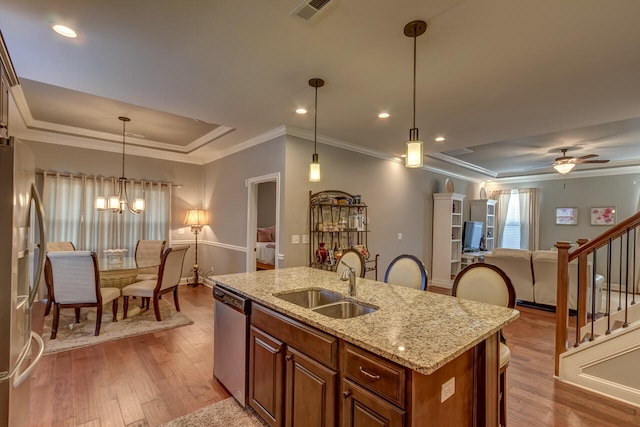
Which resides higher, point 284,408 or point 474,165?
point 474,165

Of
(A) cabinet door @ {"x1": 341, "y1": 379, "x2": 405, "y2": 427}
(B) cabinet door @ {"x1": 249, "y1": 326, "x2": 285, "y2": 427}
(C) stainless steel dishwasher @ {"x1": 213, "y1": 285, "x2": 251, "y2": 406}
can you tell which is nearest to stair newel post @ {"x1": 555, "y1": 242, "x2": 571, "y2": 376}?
(A) cabinet door @ {"x1": 341, "y1": 379, "x2": 405, "y2": 427}

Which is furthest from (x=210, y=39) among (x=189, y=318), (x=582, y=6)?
(x=189, y=318)

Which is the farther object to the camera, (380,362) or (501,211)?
(501,211)

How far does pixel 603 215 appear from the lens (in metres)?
6.94

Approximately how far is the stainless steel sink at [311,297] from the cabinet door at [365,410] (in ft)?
2.83

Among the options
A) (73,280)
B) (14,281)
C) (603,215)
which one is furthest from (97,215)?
(603,215)

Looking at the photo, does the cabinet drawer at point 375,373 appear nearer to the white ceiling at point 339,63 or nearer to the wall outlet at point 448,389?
the wall outlet at point 448,389

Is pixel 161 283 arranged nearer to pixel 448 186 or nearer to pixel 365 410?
pixel 365 410

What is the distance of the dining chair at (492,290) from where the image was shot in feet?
6.54

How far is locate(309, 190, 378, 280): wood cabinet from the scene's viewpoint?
4430mm

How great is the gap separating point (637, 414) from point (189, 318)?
183 inches

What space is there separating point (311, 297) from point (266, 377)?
0.64 meters

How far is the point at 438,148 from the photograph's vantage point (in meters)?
5.22

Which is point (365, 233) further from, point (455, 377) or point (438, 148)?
point (455, 377)
